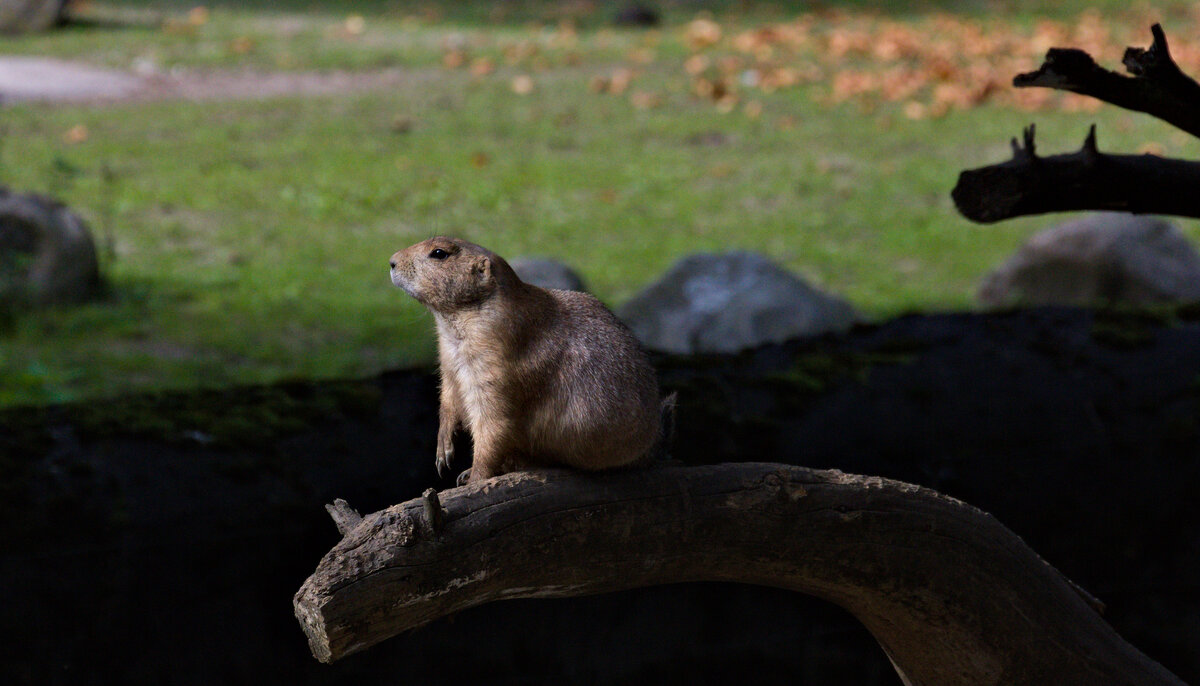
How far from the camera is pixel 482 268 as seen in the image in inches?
99.4

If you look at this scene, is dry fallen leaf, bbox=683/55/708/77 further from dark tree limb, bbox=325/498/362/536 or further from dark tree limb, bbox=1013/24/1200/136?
dark tree limb, bbox=325/498/362/536

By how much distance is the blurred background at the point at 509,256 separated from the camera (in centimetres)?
378

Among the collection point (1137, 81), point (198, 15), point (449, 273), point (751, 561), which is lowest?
point (751, 561)

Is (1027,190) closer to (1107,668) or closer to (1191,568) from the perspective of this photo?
(1107,668)

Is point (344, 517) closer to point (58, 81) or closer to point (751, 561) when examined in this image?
point (751, 561)

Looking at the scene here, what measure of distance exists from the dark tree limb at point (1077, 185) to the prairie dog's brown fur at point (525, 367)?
1090 millimetres

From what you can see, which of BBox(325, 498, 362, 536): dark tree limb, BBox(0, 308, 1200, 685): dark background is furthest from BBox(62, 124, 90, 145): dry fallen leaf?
BBox(325, 498, 362, 536): dark tree limb

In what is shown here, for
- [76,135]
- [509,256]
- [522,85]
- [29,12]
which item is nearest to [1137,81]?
[509,256]

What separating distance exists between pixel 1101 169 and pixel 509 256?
17.5ft

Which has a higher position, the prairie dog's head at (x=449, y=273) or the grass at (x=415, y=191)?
the prairie dog's head at (x=449, y=273)

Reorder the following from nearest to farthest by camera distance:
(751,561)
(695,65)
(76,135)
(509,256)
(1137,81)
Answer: (751,561), (1137,81), (509,256), (76,135), (695,65)

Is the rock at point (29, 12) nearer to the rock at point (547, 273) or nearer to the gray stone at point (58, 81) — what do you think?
the gray stone at point (58, 81)

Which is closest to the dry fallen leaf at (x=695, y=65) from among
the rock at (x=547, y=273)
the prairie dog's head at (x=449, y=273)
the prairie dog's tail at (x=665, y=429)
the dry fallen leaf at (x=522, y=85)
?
the dry fallen leaf at (x=522, y=85)

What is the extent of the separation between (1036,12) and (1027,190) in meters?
14.2
